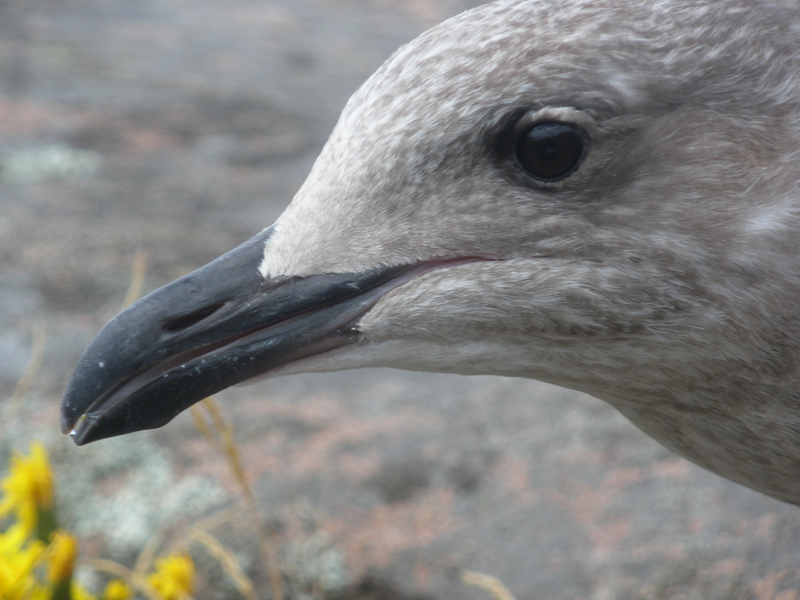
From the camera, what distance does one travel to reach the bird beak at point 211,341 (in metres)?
1.31

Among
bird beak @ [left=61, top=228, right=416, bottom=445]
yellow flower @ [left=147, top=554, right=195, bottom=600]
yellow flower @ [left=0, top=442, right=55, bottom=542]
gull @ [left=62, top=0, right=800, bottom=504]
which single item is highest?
gull @ [left=62, top=0, right=800, bottom=504]

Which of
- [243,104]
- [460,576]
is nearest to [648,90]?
[460,576]

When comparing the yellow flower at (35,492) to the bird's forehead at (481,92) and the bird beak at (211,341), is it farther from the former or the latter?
the bird's forehead at (481,92)

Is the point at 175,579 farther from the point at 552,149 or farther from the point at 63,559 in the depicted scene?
the point at 552,149

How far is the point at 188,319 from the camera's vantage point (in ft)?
4.36

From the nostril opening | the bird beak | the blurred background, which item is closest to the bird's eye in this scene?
the bird beak

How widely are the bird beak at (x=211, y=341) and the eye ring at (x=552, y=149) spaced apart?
23cm

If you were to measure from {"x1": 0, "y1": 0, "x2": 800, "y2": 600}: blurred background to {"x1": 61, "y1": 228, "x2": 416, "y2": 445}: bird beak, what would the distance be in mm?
892

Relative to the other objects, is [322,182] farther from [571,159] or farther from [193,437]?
[193,437]

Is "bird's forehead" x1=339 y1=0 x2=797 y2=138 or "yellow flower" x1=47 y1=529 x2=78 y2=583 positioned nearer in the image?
"bird's forehead" x1=339 y1=0 x2=797 y2=138

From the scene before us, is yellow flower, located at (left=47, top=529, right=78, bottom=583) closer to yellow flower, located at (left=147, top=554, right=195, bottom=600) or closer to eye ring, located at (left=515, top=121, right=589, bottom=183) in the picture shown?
yellow flower, located at (left=147, top=554, right=195, bottom=600)

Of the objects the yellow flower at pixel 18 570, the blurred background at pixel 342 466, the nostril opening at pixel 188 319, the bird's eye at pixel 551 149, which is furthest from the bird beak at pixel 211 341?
the blurred background at pixel 342 466

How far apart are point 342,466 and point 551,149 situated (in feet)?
4.45

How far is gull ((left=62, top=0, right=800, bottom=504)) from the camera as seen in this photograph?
1230 mm
